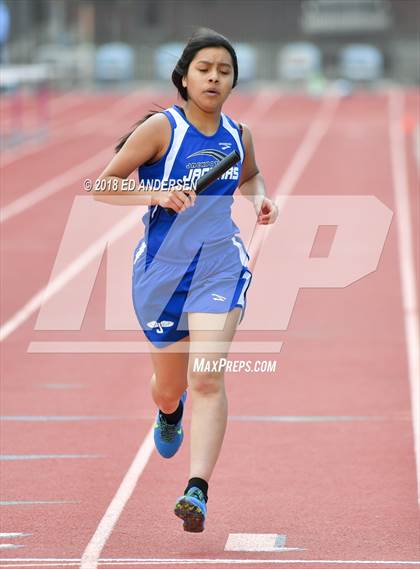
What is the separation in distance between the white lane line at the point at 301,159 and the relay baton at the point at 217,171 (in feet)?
25.7

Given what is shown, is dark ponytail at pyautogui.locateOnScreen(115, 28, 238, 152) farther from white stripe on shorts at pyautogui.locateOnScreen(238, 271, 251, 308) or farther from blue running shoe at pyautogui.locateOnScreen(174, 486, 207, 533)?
blue running shoe at pyautogui.locateOnScreen(174, 486, 207, 533)

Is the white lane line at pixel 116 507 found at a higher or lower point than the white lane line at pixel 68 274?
higher

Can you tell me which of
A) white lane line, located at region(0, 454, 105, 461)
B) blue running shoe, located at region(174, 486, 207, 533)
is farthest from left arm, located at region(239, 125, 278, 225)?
white lane line, located at region(0, 454, 105, 461)

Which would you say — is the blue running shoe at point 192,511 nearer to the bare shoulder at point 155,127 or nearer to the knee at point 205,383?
the knee at point 205,383

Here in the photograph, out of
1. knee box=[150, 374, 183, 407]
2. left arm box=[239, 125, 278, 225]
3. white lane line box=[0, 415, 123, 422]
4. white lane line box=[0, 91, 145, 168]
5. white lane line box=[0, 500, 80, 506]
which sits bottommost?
white lane line box=[0, 91, 145, 168]

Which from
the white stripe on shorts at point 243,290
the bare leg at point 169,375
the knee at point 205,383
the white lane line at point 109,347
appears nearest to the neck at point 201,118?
the white stripe on shorts at point 243,290

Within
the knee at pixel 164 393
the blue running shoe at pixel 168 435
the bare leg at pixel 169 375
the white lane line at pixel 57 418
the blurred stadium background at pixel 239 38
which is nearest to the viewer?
the bare leg at pixel 169 375

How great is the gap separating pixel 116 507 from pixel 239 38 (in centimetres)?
4678

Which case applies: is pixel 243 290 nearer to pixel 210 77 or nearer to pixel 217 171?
pixel 217 171

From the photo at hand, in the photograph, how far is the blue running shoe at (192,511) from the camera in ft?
18.3

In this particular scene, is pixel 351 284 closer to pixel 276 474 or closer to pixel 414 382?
pixel 414 382

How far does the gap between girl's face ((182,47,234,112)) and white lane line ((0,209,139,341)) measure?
6.12 m

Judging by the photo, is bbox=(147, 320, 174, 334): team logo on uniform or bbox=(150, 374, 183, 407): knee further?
Result: bbox=(150, 374, 183, 407): knee

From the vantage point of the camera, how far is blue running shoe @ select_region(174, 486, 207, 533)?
5574 millimetres
